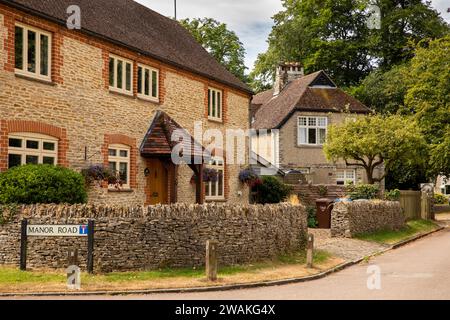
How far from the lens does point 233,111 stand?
27.0m

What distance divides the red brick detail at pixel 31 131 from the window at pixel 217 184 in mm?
8977

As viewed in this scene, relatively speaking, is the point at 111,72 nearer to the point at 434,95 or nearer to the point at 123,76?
the point at 123,76

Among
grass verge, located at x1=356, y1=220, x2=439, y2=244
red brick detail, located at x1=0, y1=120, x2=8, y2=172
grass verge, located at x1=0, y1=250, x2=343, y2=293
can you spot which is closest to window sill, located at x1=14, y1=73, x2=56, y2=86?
red brick detail, located at x1=0, y1=120, x2=8, y2=172

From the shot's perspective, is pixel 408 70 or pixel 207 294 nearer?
pixel 207 294

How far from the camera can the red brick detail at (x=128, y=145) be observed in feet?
60.2

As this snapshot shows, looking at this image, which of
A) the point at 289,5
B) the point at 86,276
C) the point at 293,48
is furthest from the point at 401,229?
the point at 289,5

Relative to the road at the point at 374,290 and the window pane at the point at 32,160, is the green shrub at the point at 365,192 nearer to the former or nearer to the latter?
the road at the point at 374,290

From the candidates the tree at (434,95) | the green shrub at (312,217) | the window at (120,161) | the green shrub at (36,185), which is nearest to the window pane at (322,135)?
the tree at (434,95)

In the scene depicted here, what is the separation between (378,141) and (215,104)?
9.06 m

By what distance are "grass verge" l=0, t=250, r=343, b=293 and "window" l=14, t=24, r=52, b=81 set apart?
573 centimetres

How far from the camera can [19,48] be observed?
15266mm

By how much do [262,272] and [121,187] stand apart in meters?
7.13

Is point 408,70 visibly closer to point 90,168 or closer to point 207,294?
point 90,168

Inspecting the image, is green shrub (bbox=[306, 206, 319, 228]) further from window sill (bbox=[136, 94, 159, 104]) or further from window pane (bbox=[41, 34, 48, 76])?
window pane (bbox=[41, 34, 48, 76])
